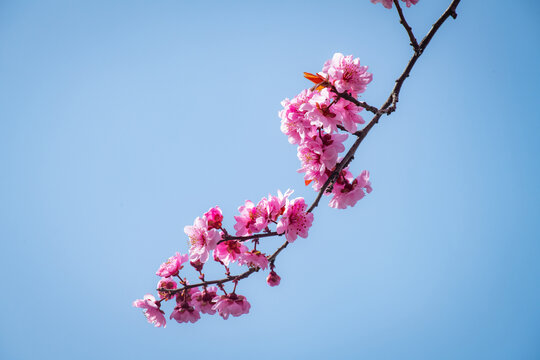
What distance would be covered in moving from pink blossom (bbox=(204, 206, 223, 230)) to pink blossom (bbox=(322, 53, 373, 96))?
126cm

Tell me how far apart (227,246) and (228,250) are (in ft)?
→ 0.11

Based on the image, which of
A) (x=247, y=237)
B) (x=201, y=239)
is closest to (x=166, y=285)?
(x=201, y=239)

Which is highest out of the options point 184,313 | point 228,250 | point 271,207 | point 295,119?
point 295,119

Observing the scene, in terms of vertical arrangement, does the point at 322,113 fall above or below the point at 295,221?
above

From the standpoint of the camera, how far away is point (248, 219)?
268 centimetres

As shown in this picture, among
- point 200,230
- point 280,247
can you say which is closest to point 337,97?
point 280,247

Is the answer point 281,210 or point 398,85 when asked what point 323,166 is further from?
point 398,85

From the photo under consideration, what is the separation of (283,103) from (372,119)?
64cm

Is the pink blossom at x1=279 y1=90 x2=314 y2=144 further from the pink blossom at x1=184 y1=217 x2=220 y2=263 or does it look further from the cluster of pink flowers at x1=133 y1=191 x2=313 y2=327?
the pink blossom at x1=184 y1=217 x2=220 y2=263

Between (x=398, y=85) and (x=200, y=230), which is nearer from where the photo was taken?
(x=398, y=85)

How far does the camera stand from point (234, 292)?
2.95m

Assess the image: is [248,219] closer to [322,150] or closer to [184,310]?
[322,150]

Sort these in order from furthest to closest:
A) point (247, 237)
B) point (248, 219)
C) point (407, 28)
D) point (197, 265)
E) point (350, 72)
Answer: point (197, 265)
point (248, 219)
point (247, 237)
point (350, 72)
point (407, 28)

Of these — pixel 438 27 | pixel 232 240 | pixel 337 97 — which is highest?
pixel 438 27
